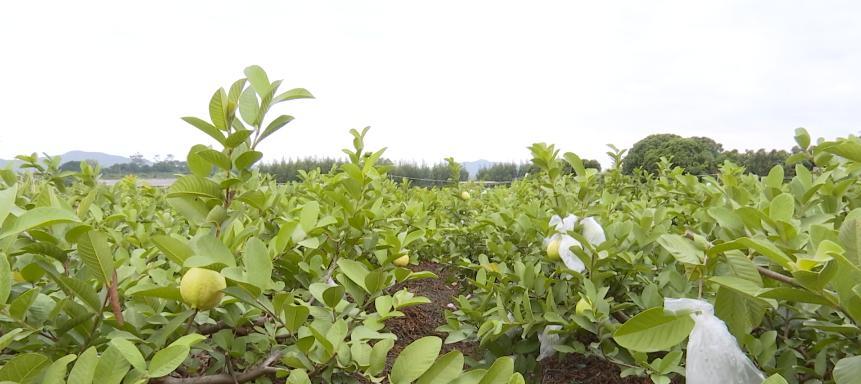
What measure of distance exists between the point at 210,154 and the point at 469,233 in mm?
2396

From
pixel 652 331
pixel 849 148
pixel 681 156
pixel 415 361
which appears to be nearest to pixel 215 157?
pixel 415 361

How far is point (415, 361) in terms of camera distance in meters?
0.75

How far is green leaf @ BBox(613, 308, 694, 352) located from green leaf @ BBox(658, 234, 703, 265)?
0.18 m

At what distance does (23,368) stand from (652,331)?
0.84 meters

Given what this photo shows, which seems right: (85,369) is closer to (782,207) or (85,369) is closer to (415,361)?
(415,361)

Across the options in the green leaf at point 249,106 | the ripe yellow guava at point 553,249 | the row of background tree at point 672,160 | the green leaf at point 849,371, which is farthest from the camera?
the row of background tree at point 672,160

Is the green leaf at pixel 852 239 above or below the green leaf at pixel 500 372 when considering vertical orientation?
above

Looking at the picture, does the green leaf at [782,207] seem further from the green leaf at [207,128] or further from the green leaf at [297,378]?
the green leaf at [207,128]

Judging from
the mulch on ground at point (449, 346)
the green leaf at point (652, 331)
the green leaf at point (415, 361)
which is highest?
the green leaf at point (652, 331)

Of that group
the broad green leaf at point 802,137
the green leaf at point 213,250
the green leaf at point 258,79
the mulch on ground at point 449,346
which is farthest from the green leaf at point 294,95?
the broad green leaf at point 802,137

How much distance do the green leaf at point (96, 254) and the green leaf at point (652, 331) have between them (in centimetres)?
78

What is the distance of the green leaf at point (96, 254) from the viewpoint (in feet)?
2.40

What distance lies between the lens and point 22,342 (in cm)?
84

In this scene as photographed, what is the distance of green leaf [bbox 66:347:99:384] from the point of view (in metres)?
0.62
